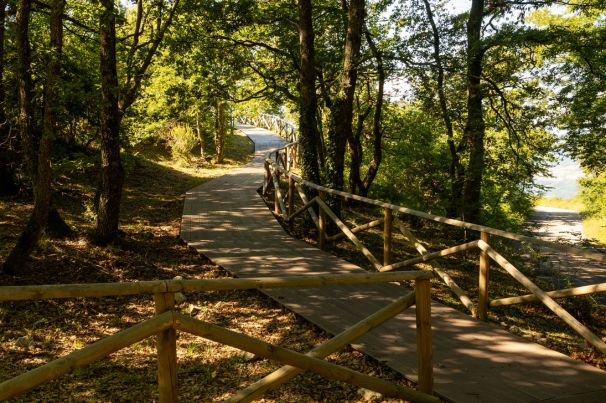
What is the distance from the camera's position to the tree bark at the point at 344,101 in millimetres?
9195

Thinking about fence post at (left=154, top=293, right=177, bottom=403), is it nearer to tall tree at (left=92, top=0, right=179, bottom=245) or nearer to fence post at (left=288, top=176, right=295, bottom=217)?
tall tree at (left=92, top=0, right=179, bottom=245)

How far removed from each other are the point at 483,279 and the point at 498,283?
427 cm

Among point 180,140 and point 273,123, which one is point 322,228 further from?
point 273,123

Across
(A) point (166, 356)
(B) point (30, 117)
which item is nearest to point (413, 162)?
(B) point (30, 117)

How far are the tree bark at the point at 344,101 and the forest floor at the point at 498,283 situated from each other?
1347 mm

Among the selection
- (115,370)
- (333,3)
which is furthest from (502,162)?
(115,370)

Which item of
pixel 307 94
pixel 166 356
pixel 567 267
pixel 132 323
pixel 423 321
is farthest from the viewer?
pixel 567 267

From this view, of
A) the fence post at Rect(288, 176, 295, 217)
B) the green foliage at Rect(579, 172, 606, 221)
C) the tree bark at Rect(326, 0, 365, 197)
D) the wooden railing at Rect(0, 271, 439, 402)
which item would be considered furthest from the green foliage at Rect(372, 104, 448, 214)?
the green foliage at Rect(579, 172, 606, 221)

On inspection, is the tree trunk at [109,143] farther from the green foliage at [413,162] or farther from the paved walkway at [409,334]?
the green foliage at [413,162]

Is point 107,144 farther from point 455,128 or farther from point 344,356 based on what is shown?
point 455,128

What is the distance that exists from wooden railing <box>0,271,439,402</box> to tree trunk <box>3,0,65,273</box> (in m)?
4.33

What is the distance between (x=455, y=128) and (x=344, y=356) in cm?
954

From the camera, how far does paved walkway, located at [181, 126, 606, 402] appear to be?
393 cm

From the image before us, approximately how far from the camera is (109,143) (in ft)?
24.6
